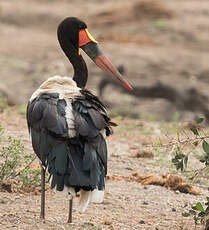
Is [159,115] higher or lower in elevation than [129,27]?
lower

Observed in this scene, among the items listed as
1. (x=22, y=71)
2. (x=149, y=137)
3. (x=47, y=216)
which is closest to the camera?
(x=47, y=216)

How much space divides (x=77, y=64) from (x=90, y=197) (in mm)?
2028

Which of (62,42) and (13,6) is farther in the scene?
(13,6)

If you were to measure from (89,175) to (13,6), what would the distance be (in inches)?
771

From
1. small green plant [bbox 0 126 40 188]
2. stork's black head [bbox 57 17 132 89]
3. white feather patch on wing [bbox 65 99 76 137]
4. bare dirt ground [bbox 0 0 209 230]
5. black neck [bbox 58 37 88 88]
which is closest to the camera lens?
white feather patch on wing [bbox 65 99 76 137]

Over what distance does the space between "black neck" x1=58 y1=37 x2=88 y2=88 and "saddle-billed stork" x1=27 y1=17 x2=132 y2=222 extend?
0.74m

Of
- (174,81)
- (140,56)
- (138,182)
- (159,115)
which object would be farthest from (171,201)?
(140,56)

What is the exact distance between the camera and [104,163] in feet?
15.7

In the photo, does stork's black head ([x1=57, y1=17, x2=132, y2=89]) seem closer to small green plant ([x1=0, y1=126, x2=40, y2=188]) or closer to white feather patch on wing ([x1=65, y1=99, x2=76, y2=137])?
small green plant ([x1=0, y1=126, x2=40, y2=188])

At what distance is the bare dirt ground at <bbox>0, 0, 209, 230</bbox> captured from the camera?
219 inches

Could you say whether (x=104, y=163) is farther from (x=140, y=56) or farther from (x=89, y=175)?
(x=140, y=56)

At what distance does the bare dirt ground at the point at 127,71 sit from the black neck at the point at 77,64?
1112 mm

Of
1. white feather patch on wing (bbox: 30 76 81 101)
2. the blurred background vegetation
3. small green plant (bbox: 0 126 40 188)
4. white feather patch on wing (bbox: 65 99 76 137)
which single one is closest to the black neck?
white feather patch on wing (bbox: 30 76 81 101)

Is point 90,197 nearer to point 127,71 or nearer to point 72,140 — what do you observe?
point 72,140
